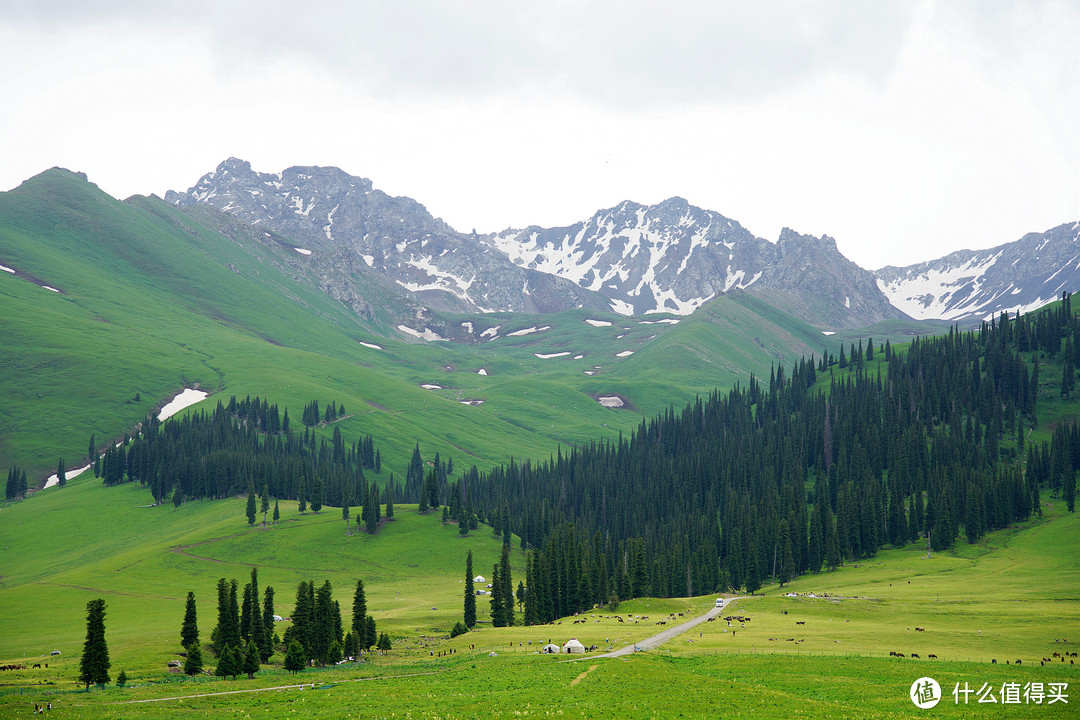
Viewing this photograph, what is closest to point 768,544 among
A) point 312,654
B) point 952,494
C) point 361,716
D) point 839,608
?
point 952,494

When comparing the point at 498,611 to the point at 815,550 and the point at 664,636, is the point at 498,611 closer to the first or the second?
the point at 664,636

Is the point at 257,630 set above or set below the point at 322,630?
above

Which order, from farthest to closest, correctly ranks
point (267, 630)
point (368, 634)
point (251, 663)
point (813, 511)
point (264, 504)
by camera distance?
point (264, 504)
point (813, 511)
point (368, 634)
point (267, 630)
point (251, 663)

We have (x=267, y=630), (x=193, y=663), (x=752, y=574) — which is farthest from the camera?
(x=752, y=574)

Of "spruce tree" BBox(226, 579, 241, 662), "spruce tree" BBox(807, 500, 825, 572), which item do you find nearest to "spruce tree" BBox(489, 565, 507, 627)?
"spruce tree" BBox(226, 579, 241, 662)

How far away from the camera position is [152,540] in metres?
172

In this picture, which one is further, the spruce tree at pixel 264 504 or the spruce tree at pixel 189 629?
the spruce tree at pixel 264 504

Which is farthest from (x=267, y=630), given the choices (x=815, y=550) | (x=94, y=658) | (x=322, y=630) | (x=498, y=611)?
(x=815, y=550)

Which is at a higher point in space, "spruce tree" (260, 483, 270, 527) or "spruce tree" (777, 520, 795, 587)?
"spruce tree" (260, 483, 270, 527)

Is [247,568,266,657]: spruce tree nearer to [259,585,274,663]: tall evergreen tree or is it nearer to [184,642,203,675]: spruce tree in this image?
[259,585,274,663]: tall evergreen tree

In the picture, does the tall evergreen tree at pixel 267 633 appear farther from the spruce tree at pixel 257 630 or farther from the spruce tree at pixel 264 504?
the spruce tree at pixel 264 504

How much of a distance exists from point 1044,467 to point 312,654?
16038cm

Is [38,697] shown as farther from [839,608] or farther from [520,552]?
[520,552]

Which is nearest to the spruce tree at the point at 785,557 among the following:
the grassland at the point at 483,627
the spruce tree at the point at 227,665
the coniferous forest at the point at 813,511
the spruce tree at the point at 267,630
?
the coniferous forest at the point at 813,511
